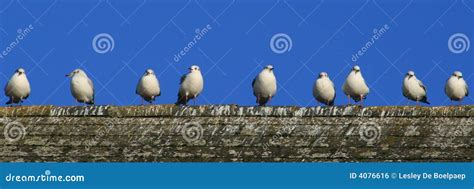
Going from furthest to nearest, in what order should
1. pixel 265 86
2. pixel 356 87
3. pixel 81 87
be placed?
pixel 81 87 < pixel 356 87 < pixel 265 86

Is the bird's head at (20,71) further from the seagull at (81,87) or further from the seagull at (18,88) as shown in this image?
the seagull at (81,87)

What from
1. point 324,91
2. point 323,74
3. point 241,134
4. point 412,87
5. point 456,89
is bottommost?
point 241,134

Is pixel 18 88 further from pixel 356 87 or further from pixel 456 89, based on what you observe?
pixel 456 89

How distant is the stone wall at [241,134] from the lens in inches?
574

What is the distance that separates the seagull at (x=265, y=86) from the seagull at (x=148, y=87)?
1.82 metres

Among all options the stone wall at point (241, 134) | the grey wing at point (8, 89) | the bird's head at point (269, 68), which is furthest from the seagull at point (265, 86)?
the stone wall at point (241, 134)

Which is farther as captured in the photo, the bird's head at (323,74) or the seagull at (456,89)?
the seagull at (456,89)

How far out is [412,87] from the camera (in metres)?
20.9

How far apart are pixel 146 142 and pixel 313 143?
2051mm

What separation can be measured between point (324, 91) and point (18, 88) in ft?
16.4

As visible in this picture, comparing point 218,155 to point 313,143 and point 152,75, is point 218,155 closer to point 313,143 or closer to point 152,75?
point 313,143

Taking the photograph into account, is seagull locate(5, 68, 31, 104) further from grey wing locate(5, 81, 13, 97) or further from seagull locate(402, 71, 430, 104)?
seagull locate(402, 71, 430, 104)

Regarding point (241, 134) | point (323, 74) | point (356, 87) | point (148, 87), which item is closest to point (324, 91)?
point (323, 74)

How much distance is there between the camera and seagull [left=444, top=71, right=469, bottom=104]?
67.4ft
